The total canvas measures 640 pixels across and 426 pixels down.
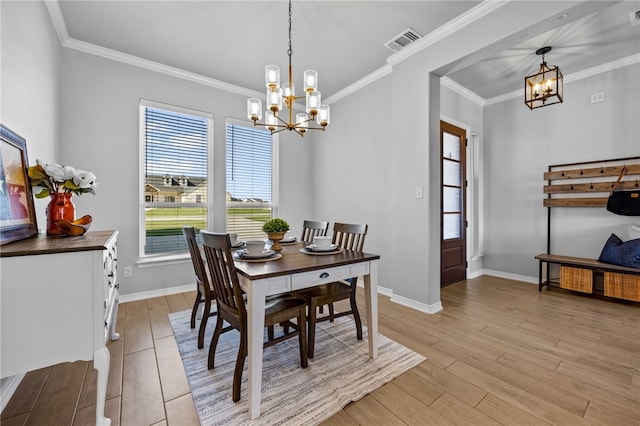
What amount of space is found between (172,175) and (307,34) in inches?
94.3

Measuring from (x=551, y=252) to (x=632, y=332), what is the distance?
65.0 inches

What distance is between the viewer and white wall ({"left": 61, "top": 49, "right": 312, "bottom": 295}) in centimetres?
293

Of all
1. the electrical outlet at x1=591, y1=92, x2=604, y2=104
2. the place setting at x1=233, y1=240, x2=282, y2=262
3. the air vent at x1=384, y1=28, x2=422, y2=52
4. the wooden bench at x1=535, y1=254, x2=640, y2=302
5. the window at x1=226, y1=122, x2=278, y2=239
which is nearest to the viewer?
the place setting at x1=233, y1=240, x2=282, y2=262

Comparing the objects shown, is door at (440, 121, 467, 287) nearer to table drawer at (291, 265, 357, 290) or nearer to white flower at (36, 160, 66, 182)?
table drawer at (291, 265, 357, 290)

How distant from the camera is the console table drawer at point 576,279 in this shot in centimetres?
330

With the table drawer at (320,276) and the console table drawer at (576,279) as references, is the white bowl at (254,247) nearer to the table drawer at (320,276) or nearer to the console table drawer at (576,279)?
the table drawer at (320,276)

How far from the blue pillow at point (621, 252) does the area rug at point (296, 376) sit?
2941mm

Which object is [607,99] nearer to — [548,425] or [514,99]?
[514,99]

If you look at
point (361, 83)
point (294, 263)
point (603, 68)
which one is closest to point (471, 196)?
point (603, 68)

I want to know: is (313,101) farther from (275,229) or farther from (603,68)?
(603,68)

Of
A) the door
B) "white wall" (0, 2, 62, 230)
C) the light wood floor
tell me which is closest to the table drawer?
the light wood floor

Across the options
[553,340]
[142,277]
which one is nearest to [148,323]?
[142,277]

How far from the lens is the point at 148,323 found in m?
2.64

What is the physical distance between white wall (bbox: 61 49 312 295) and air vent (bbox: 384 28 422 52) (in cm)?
250
